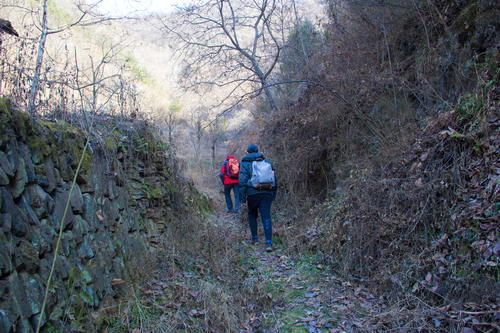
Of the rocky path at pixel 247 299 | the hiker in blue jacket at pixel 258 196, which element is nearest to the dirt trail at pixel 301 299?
the rocky path at pixel 247 299

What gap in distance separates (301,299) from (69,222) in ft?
10.3

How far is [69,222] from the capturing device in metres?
3.28

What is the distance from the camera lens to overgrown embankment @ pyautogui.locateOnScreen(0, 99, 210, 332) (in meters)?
2.54

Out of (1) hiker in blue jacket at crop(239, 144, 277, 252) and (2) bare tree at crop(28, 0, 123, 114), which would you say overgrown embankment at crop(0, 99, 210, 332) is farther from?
(1) hiker in blue jacket at crop(239, 144, 277, 252)

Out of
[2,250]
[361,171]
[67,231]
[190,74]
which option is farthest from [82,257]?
[190,74]

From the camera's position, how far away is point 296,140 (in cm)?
937

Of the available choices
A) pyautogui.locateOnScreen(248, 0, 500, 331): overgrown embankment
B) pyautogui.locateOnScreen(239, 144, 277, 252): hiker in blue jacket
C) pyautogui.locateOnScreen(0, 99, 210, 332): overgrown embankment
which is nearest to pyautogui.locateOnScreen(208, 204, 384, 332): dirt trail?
pyautogui.locateOnScreen(248, 0, 500, 331): overgrown embankment

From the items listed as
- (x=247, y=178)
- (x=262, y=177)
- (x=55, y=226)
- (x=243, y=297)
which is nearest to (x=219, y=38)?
(x=247, y=178)

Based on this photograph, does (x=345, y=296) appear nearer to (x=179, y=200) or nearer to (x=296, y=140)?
(x=179, y=200)

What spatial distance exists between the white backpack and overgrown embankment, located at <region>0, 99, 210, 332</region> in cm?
205

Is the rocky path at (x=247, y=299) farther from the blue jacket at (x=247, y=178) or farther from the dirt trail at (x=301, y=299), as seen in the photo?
the blue jacket at (x=247, y=178)

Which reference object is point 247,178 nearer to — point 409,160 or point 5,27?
point 409,160

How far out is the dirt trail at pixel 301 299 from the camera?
3.90 meters

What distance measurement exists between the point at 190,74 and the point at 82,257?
9.77 metres
